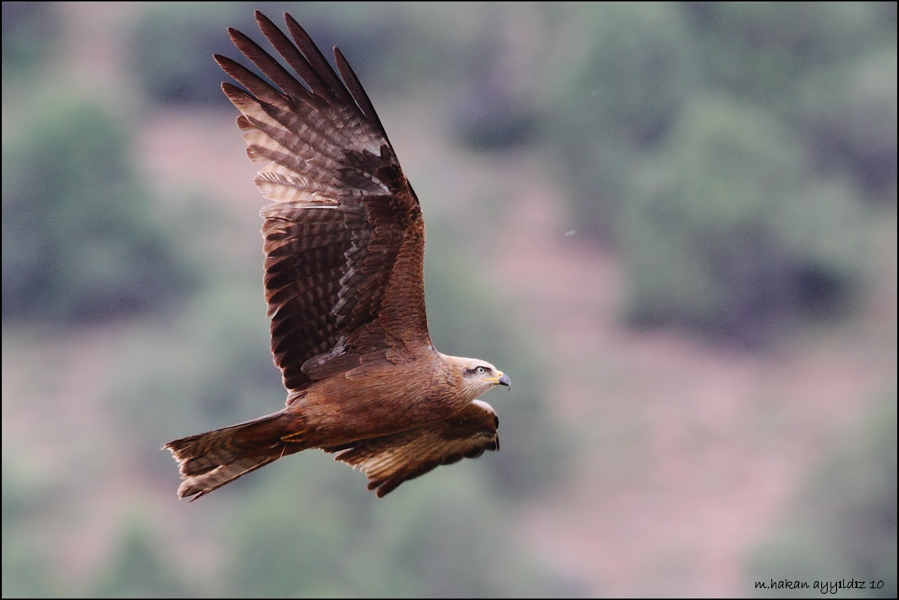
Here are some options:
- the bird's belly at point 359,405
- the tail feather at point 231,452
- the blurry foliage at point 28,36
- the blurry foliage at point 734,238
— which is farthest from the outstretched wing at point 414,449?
the blurry foliage at point 28,36

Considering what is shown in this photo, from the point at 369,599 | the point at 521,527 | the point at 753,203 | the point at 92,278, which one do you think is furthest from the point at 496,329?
the point at 92,278

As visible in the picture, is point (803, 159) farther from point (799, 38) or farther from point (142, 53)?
point (142, 53)

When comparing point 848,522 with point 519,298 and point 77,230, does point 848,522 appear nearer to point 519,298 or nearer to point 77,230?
point 519,298

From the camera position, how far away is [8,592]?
4047cm

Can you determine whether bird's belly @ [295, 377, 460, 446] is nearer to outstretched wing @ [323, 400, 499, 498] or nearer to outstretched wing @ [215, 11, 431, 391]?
outstretched wing @ [215, 11, 431, 391]

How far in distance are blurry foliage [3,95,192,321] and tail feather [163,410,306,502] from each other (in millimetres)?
51687

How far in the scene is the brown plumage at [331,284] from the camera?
880 centimetres

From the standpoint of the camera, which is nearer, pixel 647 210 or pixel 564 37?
pixel 647 210

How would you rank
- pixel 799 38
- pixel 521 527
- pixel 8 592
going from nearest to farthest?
pixel 8 592 → pixel 521 527 → pixel 799 38

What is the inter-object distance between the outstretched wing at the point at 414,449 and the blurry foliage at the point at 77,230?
166ft

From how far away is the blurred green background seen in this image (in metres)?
43.4

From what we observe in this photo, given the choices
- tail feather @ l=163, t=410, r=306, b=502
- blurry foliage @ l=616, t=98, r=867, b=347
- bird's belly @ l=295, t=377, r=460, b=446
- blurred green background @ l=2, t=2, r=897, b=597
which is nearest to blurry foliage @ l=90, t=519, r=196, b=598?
blurred green background @ l=2, t=2, r=897, b=597

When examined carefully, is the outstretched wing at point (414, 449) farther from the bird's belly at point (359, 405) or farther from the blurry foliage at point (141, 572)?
the blurry foliage at point (141, 572)

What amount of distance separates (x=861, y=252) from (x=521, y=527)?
19116mm
